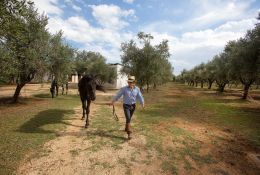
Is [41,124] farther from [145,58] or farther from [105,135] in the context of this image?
[145,58]

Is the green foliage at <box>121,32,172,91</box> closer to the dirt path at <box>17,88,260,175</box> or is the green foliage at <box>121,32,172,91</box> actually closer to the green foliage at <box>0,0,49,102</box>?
the green foliage at <box>0,0,49,102</box>

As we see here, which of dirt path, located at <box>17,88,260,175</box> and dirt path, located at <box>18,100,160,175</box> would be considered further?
dirt path, located at <box>17,88,260,175</box>

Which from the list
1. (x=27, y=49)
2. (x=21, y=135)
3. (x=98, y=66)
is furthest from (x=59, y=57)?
(x=98, y=66)

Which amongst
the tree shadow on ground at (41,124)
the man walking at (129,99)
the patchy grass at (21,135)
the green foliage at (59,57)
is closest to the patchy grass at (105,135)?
the man walking at (129,99)

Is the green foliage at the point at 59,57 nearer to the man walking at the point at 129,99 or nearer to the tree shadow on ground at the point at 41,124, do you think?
the tree shadow on ground at the point at 41,124

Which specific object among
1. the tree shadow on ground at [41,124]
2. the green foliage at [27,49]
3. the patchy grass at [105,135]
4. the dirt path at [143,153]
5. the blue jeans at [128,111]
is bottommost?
the dirt path at [143,153]

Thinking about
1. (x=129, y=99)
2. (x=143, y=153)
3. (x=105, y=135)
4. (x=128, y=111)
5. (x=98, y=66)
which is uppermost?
(x=98, y=66)

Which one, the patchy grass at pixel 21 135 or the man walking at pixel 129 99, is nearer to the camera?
the patchy grass at pixel 21 135

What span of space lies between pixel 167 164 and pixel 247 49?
19766 mm

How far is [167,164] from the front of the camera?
20.7 ft

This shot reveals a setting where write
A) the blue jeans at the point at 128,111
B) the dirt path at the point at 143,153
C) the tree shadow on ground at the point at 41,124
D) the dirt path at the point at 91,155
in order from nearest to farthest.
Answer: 1. the dirt path at the point at 91,155
2. the dirt path at the point at 143,153
3. the blue jeans at the point at 128,111
4. the tree shadow on ground at the point at 41,124

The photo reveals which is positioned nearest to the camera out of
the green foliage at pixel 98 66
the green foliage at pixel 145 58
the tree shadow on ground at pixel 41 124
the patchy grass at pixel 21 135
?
the patchy grass at pixel 21 135

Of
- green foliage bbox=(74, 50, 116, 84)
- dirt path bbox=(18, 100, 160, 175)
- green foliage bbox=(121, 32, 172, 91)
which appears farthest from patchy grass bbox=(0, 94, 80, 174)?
green foliage bbox=(74, 50, 116, 84)

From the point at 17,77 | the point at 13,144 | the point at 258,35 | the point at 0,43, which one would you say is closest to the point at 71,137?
the point at 13,144
